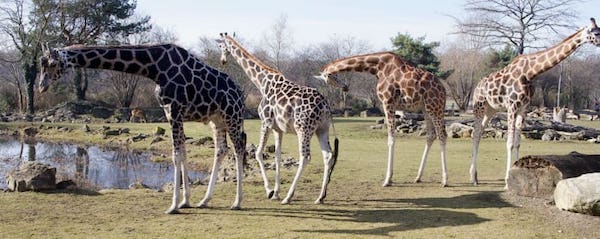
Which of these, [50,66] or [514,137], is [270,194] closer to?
[50,66]

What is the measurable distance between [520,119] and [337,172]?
15.3 ft

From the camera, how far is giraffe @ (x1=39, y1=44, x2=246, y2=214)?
8.12 metres

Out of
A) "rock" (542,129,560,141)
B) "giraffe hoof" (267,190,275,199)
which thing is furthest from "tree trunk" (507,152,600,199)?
"rock" (542,129,560,141)

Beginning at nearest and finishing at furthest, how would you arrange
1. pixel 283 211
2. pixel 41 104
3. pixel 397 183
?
pixel 283 211 < pixel 397 183 < pixel 41 104

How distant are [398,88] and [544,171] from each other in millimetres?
3473

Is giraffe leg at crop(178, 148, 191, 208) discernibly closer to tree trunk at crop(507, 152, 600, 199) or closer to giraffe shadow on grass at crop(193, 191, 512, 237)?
giraffe shadow on grass at crop(193, 191, 512, 237)

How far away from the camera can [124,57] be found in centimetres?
845

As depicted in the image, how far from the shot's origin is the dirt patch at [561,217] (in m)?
8.16

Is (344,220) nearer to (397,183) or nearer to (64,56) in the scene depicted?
(397,183)

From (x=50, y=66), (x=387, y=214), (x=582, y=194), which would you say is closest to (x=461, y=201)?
(x=387, y=214)

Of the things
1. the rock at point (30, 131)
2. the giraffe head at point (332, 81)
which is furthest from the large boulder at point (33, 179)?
the rock at point (30, 131)

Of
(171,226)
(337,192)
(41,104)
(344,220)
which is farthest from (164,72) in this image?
(41,104)

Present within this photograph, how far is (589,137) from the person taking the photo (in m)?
24.4

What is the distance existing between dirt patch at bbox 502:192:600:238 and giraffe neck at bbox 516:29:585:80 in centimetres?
299
